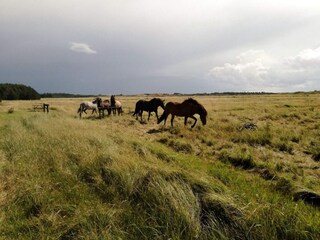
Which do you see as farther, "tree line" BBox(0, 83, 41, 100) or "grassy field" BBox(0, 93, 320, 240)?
"tree line" BBox(0, 83, 41, 100)

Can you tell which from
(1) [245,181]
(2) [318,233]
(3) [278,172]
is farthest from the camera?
(3) [278,172]

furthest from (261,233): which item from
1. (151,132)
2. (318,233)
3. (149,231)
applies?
(151,132)

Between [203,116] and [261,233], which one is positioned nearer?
[261,233]

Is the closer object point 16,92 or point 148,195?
point 148,195

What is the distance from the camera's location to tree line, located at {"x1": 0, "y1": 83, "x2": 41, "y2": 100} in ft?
374

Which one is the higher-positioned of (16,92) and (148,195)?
(16,92)

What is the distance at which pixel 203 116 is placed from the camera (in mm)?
18516

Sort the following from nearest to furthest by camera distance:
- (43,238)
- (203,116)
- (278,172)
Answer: (43,238), (278,172), (203,116)

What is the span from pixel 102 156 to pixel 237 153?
439 centimetres

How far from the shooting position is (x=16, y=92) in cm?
11950

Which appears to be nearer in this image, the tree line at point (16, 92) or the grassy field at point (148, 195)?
the grassy field at point (148, 195)

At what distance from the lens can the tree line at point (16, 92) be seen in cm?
11394

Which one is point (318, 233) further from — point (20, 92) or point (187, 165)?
point (20, 92)

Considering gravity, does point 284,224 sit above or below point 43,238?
above
